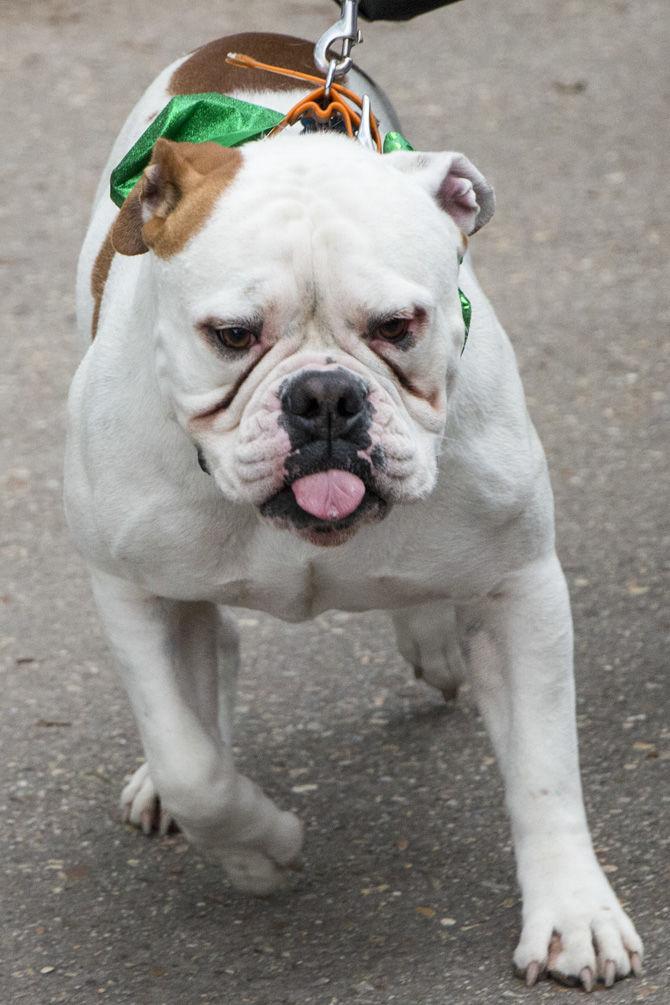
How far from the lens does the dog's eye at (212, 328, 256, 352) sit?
2689mm

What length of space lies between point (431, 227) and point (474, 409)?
0.39 m

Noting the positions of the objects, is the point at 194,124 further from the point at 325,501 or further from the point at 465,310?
the point at 325,501

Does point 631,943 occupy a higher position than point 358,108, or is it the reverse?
point 358,108

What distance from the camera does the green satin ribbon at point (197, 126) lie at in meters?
3.13

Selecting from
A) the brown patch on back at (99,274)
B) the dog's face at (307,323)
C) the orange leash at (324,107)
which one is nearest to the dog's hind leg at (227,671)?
the brown patch on back at (99,274)

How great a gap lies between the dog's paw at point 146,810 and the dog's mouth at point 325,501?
1.28 meters

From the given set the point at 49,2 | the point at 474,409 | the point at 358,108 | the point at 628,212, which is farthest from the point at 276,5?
the point at 474,409

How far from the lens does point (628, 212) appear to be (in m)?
7.57

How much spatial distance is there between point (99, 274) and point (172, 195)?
2.68 ft

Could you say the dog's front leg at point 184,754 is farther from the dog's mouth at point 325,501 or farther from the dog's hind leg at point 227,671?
the dog's mouth at point 325,501

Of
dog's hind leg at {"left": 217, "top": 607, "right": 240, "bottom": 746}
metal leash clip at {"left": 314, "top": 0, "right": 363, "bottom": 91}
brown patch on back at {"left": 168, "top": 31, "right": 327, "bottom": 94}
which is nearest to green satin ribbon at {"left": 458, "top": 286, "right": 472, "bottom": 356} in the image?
metal leash clip at {"left": 314, "top": 0, "right": 363, "bottom": 91}

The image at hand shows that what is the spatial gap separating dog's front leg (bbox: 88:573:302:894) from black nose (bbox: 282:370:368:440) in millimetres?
744

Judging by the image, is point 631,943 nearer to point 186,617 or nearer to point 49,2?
point 186,617

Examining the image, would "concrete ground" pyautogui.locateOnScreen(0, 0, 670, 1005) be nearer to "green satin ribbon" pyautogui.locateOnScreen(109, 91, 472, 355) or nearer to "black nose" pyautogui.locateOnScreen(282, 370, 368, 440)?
"black nose" pyautogui.locateOnScreen(282, 370, 368, 440)
